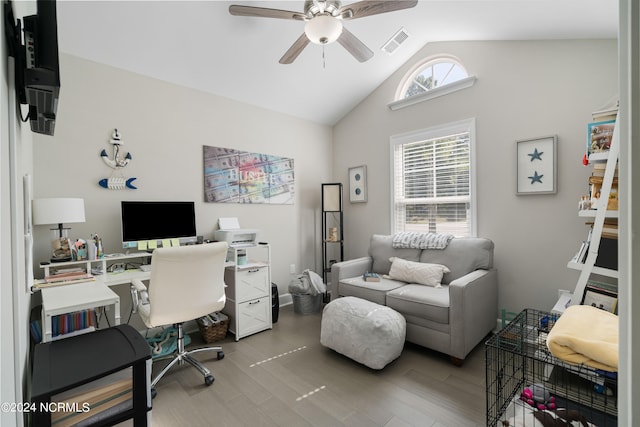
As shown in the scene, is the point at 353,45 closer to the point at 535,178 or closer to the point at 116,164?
the point at 535,178

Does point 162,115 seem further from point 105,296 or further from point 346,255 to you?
point 346,255

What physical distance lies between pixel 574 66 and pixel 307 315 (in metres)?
3.56

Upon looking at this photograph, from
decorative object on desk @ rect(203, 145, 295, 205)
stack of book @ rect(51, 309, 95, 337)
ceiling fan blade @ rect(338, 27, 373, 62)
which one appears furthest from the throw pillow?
stack of book @ rect(51, 309, 95, 337)

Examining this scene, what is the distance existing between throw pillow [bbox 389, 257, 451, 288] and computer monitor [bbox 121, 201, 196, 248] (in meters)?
2.11

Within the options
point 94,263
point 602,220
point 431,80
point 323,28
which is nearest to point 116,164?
point 94,263

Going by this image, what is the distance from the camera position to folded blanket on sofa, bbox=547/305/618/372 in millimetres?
826

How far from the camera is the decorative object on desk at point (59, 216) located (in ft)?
6.26

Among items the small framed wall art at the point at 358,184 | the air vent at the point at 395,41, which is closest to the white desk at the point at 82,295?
the small framed wall art at the point at 358,184

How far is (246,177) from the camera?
3426mm

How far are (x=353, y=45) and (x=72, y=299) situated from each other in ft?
8.50

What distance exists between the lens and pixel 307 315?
11.2 feet

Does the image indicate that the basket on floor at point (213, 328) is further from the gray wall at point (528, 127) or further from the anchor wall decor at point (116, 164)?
the gray wall at point (528, 127)

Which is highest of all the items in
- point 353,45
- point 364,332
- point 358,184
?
point 353,45

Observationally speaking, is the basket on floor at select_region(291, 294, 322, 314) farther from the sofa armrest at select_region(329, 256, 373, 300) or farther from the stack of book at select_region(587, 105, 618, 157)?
the stack of book at select_region(587, 105, 618, 157)
